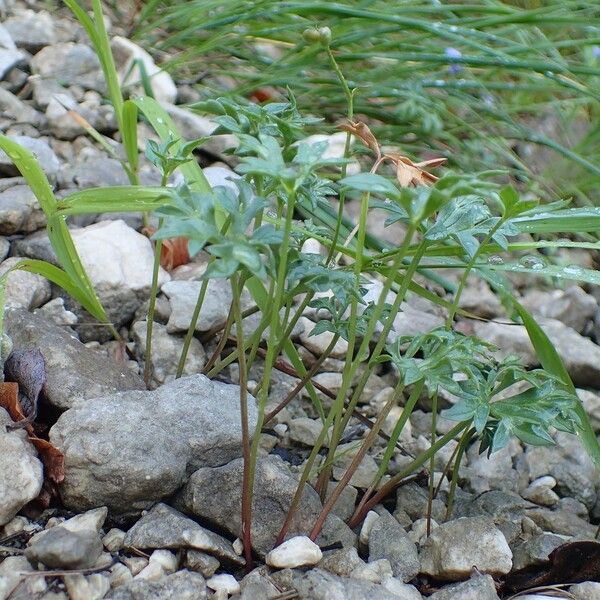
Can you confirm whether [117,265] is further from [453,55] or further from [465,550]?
[453,55]

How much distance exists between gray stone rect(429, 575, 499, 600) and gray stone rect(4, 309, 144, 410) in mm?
503

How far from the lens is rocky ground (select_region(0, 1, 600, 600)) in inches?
37.2

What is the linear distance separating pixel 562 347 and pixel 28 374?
992 mm

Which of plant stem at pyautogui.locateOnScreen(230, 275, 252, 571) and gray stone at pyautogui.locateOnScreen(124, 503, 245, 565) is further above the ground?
plant stem at pyautogui.locateOnScreen(230, 275, 252, 571)

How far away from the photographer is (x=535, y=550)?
1079 millimetres

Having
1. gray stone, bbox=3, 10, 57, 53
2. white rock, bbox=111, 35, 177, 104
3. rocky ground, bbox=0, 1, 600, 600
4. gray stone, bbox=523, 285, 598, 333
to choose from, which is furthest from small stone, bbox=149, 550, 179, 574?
gray stone, bbox=3, 10, 57, 53

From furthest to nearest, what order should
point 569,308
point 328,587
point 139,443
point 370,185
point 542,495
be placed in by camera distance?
1. point 569,308
2. point 542,495
3. point 139,443
4. point 328,587
5. point 370,185

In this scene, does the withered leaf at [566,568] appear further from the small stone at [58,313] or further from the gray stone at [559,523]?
the small stone at [58,313]

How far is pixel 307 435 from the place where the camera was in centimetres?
130

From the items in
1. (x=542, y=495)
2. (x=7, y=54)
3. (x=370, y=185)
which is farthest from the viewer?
(x=7, y=54)

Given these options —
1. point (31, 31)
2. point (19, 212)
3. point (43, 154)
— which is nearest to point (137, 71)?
point (31, 31)

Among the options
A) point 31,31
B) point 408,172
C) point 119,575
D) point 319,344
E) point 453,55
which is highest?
point 408,172

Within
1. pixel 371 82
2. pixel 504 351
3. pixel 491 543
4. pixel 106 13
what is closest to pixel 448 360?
pixel 491 543

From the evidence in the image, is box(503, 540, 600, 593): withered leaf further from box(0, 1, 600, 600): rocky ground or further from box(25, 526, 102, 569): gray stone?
box(25, 526, 102, 569): gray stone
